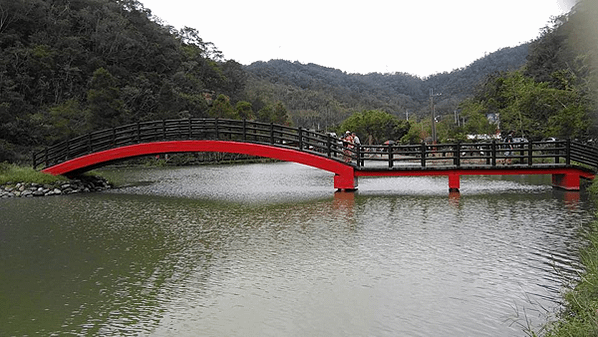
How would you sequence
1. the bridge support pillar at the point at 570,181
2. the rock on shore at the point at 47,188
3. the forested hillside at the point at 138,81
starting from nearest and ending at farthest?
1. the bridge support pillar at the point at 570,181
2. the rock on shore at the point at 47,188
3. the forested hillside at the point at 138,81

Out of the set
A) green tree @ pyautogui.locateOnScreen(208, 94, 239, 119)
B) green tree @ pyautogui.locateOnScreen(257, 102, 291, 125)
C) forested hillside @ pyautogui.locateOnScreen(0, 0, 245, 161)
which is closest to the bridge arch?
forested hillside @ pyautogui.locateOnScreen(0, 0, 245, 161)

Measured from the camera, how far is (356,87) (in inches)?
5354

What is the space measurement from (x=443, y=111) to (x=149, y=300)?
3513 inches

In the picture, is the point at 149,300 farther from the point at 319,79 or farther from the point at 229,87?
the point at 319,79

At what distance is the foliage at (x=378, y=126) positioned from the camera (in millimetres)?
69062

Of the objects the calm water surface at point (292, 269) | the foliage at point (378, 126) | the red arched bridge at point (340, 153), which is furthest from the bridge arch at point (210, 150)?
the foliage at point (378, 126)

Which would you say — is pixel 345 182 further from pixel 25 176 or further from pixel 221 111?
pixel 221 111

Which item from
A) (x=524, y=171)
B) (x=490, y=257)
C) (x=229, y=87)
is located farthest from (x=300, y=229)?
(x=229, y=87)

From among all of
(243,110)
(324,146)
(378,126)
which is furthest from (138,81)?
(324,146)

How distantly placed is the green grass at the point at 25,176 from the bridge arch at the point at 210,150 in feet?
2.06

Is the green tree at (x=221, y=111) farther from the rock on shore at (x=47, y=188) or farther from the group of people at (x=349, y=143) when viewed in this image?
the group of people at (x=349, y=143)

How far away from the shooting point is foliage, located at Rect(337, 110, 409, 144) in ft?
227

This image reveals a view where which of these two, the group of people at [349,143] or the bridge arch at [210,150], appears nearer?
the bridge arch at [210,150]

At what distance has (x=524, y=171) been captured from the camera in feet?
53.3
